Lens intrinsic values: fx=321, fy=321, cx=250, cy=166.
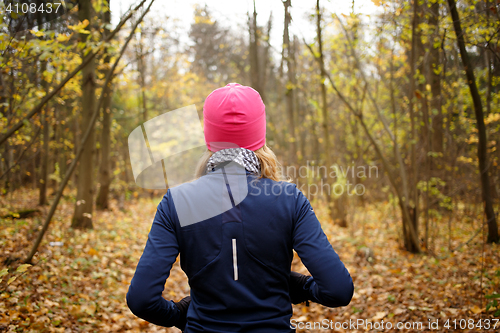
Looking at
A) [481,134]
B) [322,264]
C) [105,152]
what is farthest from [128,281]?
[105,152]

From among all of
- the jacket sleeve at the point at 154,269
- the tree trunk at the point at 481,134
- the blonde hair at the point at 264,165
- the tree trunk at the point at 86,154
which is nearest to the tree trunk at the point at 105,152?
the tree trunk at the point at 86,154

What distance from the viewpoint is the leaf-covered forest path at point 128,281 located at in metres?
4.00

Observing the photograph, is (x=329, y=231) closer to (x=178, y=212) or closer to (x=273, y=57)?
(x=178, y=212)

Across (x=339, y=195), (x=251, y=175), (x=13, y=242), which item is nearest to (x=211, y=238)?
(x=251, y=175)

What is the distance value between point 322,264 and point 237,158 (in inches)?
22.9

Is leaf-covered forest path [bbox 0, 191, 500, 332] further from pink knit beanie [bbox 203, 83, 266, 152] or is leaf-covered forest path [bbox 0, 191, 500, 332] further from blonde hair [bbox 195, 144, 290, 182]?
pink knit beanie [bbox 203, 83, 266, 152]

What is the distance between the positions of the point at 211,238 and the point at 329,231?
28.8 feet

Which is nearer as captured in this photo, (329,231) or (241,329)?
(241,329)

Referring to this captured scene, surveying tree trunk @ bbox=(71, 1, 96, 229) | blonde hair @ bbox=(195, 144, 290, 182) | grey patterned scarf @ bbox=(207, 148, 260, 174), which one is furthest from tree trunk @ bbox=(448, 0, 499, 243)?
tree trunk @ bbox=(71, 1, 96, 229)

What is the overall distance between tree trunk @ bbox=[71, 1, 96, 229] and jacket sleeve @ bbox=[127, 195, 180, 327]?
6998 mm

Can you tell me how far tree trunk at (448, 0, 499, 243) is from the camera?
5.05m

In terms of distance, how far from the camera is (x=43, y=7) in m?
4.89

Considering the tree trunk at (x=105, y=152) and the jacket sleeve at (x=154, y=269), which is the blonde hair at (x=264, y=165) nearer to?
the jacket sleeve at (x=154, y=269)

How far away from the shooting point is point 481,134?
5527 mm
